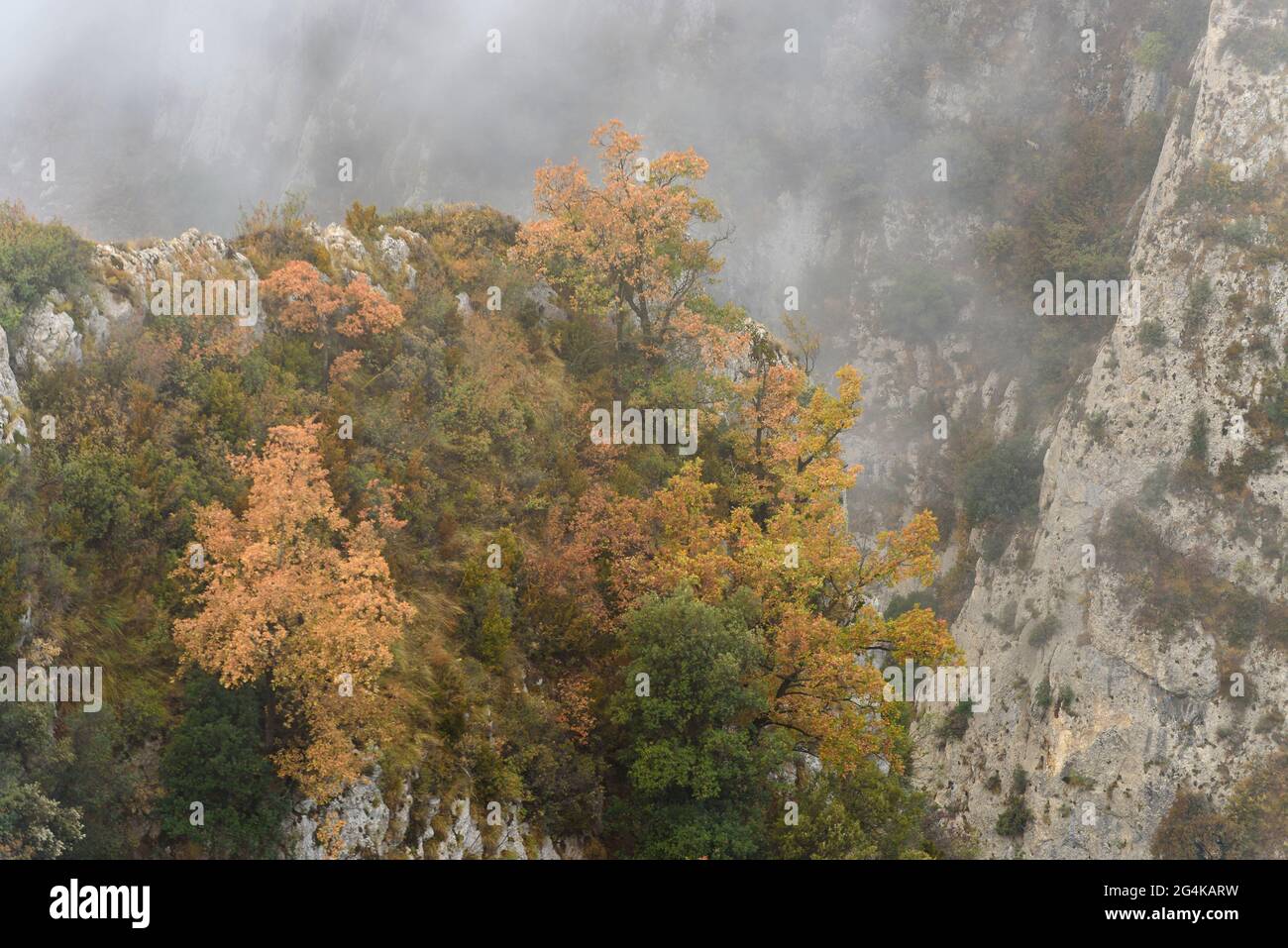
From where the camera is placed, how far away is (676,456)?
123 ft

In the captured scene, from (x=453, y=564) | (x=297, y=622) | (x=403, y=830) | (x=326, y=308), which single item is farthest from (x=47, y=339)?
(x=403, y=830)

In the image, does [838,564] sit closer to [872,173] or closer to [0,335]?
[0,335]

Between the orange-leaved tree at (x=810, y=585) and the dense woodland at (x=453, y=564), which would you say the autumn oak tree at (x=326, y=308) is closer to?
the dense woodland at (x=453, y=564)

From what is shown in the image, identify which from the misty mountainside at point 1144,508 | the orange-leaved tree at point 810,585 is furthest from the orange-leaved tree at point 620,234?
the misty mountainside at point 1144,508

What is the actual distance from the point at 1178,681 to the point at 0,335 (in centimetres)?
5417

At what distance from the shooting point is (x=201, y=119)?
9825 centimetres

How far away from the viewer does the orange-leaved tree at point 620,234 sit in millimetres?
38031

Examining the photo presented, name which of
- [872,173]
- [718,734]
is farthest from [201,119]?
[718,734]

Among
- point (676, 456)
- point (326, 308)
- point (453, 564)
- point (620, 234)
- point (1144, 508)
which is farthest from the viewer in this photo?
point (1144, 508)

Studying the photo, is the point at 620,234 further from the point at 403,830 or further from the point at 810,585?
the point at 403,830

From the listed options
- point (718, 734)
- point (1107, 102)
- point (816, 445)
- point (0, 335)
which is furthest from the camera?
point (1107, 102)

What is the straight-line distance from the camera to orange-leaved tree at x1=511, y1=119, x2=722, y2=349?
125 ft

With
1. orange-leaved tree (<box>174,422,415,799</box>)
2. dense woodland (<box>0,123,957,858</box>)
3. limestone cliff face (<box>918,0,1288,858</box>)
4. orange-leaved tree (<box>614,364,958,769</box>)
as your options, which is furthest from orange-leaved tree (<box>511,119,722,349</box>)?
limestone cliff face (<box>918,0,1288,858</box>)

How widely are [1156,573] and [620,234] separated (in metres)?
37.4
